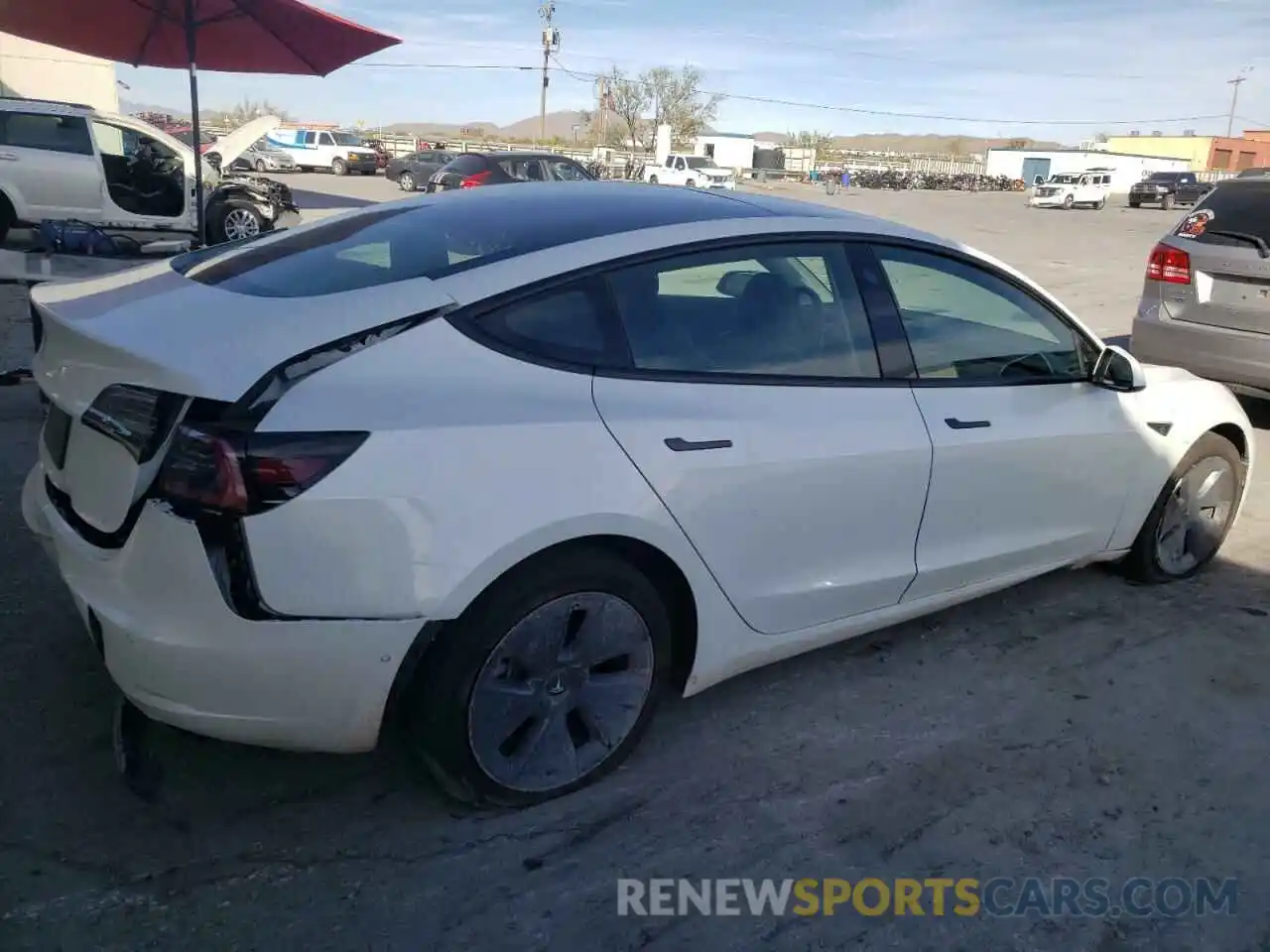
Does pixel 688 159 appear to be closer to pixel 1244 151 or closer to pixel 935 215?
pixel 935 215

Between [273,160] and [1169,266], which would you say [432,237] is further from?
[273,160]

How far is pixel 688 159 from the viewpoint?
40.3m

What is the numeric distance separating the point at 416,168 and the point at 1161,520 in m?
33.7

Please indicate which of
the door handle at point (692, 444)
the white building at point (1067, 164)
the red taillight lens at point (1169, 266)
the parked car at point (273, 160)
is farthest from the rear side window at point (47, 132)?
the white building at point (1067, 164)

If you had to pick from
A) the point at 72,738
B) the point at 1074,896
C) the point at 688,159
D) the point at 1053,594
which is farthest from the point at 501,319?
the point at 688,159

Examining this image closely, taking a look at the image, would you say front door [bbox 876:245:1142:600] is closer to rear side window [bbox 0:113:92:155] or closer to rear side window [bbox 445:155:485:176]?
rear side window [bbox 0:113:92:155]

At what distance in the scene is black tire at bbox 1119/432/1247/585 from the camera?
4.18m

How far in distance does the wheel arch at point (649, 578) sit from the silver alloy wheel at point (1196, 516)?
7.81ft

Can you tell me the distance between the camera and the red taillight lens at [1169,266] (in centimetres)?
666

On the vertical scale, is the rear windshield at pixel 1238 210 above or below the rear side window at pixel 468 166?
below

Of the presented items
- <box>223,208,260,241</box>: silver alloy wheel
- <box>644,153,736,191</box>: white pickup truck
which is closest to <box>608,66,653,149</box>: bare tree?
<box>644,153,736,191</box>: white pickup truck

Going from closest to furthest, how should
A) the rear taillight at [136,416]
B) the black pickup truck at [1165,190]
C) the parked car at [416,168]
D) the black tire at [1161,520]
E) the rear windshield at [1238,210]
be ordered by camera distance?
the rear taillight at [136,416]
the black tire at [1161,520]
the rear windshield at [1238,210]
the parked car at [416,168]
the black pickup truck at [1165,190]

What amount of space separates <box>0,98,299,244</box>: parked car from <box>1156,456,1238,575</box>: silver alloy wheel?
37.4 ft

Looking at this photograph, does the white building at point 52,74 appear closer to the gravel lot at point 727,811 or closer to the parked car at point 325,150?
the parked car at point 325,150
